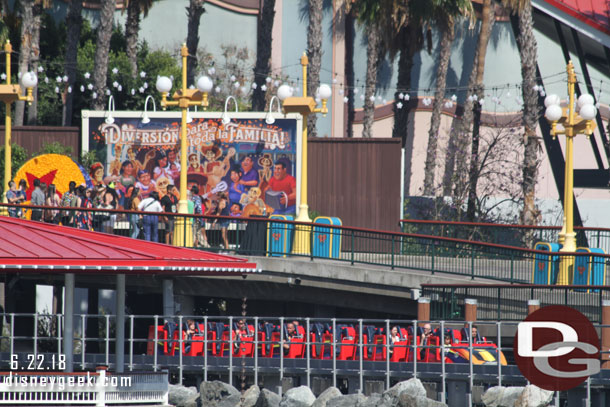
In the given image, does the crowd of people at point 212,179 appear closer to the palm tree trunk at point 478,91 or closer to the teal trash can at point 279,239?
the teal trash can at point 279,239

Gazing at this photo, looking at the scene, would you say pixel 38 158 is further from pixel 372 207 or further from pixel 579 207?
pixel 579 207

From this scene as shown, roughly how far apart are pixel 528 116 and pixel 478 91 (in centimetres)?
787

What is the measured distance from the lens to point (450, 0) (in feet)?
125

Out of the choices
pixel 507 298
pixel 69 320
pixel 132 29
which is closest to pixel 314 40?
pixel 132 29

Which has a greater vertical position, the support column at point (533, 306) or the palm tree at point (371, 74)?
the palm tree at point (371, 74)

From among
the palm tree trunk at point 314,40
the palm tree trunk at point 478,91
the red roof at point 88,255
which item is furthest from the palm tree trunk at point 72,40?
the red roof at point 88,255

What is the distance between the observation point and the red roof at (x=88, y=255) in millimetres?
17438

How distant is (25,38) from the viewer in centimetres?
4075

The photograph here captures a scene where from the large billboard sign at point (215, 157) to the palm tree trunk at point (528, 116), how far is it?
24.5 ft

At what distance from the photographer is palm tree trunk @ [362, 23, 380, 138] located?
→ 45312 millimetres

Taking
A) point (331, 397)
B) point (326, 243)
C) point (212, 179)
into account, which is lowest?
point (331, 397)

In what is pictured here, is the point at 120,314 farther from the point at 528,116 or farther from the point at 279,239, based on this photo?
the point at 528,116

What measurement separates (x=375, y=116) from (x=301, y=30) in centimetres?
449
